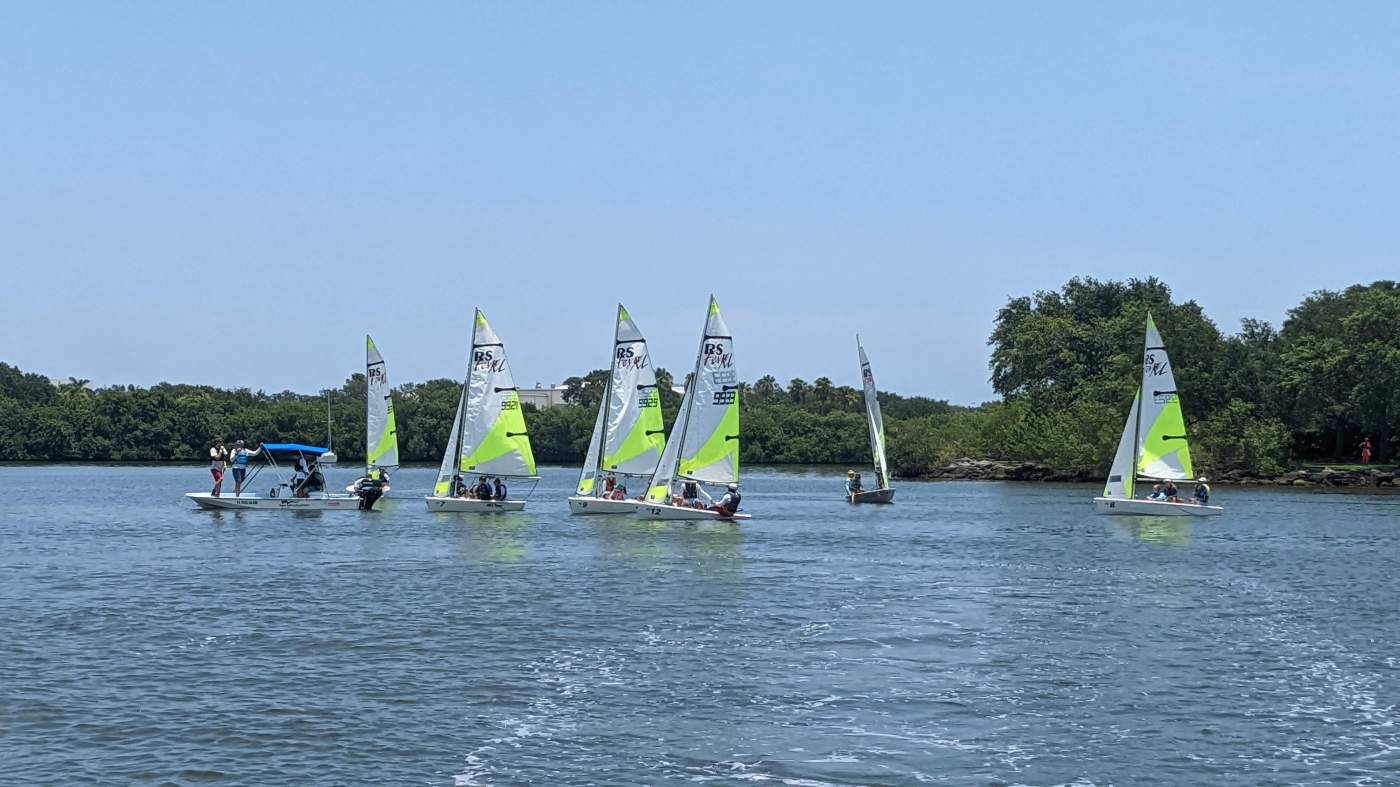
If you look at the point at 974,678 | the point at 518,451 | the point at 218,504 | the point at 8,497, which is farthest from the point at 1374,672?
the point at 8,497

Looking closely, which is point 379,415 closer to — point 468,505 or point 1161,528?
point 468,505

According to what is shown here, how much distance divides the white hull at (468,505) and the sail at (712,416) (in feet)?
28.6

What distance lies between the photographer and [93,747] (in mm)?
18453

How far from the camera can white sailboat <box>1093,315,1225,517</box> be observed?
6744 centimetres

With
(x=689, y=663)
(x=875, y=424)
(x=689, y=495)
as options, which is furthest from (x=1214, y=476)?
(x=689, y=663)

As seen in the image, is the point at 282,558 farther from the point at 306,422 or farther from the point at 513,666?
the point at 306,422

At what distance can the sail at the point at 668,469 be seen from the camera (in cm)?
5859

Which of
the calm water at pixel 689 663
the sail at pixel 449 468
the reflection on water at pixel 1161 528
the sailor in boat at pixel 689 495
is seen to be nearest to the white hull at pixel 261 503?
the sail at pixel 449 468

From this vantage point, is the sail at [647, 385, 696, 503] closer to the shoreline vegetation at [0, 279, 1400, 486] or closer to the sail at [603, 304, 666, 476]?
the sail at [603, 304, 666, 476]

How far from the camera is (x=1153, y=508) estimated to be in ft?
217

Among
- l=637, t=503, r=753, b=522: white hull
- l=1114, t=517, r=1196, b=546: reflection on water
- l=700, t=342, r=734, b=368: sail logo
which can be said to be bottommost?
l=1114, t=517, r=1196, b=546: reflection on water

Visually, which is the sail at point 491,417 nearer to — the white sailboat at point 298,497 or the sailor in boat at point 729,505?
the white sailboat at point 298,497

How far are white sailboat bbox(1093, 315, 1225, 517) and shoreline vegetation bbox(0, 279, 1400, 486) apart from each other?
39181 mm

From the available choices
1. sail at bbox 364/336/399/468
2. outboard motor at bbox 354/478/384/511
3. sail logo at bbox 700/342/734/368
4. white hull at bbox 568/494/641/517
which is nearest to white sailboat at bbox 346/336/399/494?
sail at bbox 364/336/399/468
